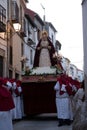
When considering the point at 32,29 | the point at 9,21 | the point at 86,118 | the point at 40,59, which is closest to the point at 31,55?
the point at 32,29

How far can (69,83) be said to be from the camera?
13844mm

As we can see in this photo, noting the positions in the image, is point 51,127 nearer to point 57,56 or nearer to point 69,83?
point 69,83

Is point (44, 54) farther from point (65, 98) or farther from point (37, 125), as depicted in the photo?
point (37, 125)

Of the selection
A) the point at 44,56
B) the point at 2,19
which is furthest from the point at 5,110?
the point at 2,19

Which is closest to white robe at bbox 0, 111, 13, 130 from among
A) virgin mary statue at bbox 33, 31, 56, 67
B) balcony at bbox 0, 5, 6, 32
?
virgin mary statue at bbox 33, 31, 56, 67

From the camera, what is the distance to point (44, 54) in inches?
681

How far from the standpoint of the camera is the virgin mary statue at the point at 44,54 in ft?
56.3

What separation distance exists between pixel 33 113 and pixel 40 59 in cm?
244

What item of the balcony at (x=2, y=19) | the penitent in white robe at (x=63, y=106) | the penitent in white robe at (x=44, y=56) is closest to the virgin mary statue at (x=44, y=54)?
the penitent in white robe at (x=44, y=56)

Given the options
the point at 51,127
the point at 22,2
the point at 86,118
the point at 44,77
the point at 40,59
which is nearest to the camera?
the point at 86,118

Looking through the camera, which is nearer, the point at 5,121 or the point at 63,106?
the point at 5,121

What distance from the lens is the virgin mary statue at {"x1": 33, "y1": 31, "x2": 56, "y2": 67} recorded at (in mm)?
17172

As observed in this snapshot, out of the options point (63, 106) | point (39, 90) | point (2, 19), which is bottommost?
point (63, 106)

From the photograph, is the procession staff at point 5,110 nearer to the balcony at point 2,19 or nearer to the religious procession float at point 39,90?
the religious procession float at point 39,90
